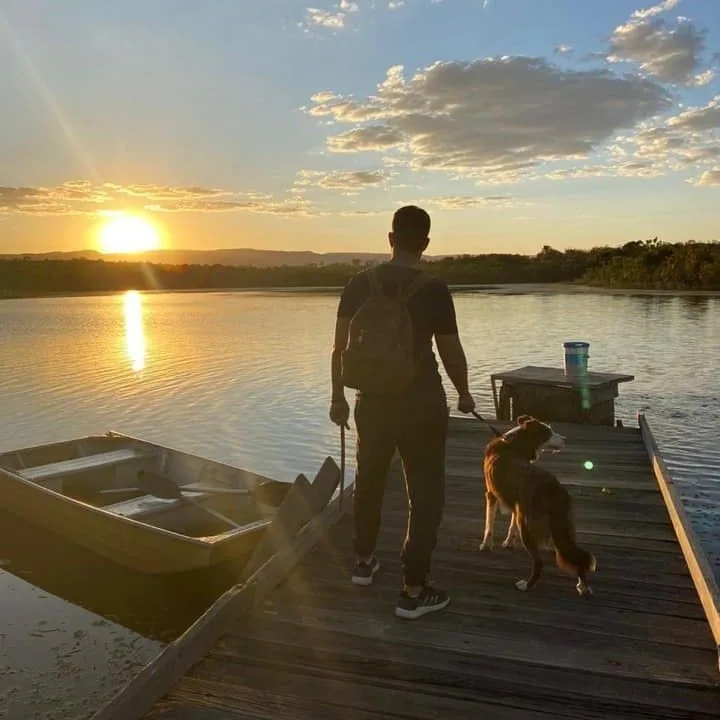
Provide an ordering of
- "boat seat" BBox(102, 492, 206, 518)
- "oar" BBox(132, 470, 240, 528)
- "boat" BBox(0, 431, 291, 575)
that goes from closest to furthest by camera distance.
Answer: "boat" BBox(0, 431, 291, 575), "boat seat" BBox(102, 492, 206, 518), "oar" BBox(132, 470, 240, 528)

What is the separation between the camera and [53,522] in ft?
30.9

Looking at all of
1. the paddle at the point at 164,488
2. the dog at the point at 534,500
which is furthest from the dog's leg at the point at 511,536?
the paddle at the point at 164,488

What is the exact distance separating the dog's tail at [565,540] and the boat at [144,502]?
3758 mm

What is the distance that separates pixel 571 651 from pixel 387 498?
3524 millimetres

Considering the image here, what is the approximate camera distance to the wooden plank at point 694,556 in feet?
14.9

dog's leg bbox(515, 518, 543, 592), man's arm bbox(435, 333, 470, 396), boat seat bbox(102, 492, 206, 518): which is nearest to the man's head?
man's arm bbox(435, 333, 470, 396)

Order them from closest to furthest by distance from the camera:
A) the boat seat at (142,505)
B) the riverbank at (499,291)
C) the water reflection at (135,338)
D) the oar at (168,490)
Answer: the boat seat at (142,505) < the oar at (168,490) < the water reflection at (135,338) < the riverbank at (499,291)

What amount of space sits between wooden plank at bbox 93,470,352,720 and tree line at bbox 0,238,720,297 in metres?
70.4

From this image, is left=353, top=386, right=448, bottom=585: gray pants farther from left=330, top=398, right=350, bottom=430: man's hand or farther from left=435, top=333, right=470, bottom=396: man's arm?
left=330, top=398, right=350, bottom=430: man's hand

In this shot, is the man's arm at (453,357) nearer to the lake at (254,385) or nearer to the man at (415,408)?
the man at (415,408)

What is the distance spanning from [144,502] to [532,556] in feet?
18.2

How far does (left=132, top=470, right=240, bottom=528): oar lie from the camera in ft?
30.2

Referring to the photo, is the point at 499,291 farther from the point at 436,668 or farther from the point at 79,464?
the point at 436,668

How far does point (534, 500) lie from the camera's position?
516 centimetres
